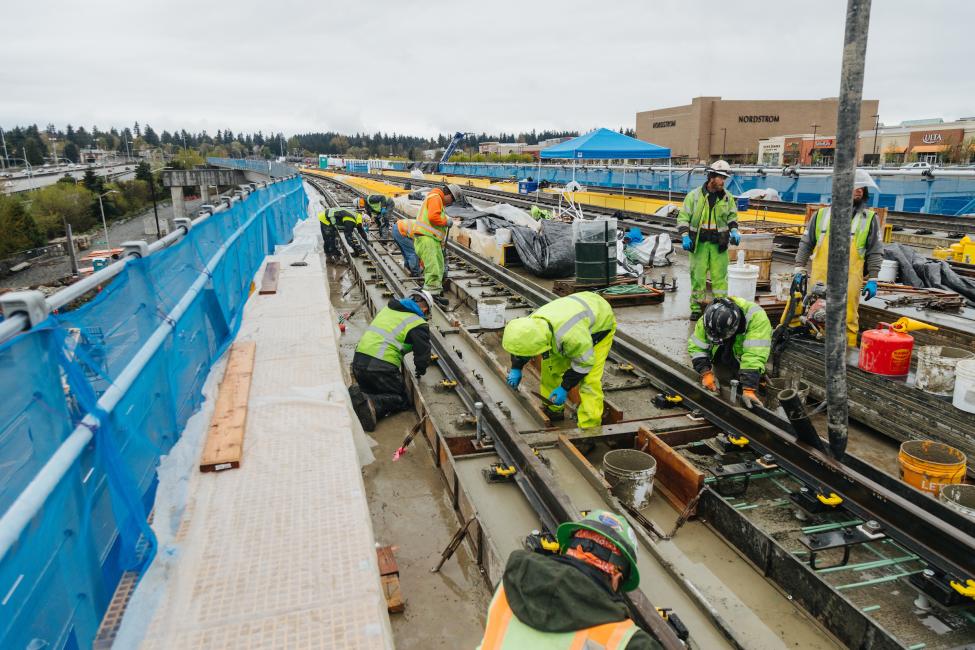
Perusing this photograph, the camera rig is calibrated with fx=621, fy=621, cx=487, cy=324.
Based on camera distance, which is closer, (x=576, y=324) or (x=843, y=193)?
(x=843, y=193)

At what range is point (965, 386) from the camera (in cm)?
455

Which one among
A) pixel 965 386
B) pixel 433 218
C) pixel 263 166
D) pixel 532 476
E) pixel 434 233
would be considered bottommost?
pixel 532 476

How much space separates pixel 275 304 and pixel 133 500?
18.1 ft

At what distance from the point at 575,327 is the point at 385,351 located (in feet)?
6.99

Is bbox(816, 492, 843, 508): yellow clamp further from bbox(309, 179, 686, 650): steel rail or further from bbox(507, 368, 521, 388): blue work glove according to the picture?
bbox(507, 368, 521, 388): blue work glove

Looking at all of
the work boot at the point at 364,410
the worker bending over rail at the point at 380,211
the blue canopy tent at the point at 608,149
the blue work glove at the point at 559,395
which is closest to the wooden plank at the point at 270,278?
the work boot at the point at 364,410

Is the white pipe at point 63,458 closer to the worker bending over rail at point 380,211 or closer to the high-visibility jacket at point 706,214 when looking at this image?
the high-visibility jacket at point 706,214

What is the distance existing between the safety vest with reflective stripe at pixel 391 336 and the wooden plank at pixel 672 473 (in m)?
2.41

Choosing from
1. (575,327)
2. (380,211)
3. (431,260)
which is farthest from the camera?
(380,211)

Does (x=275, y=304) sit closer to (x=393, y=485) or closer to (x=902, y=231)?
(x=393, y=485)

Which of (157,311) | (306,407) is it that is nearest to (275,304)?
(306,407)

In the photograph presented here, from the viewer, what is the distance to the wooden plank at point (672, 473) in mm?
4414

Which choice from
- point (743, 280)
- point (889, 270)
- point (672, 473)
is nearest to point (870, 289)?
point (743, 280)

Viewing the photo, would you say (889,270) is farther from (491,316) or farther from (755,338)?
(491,316)
